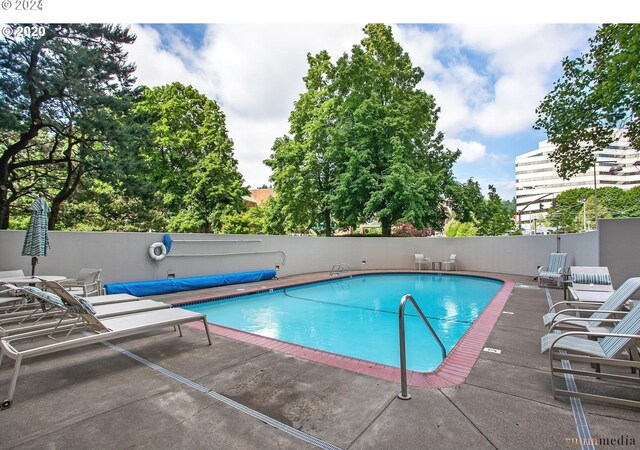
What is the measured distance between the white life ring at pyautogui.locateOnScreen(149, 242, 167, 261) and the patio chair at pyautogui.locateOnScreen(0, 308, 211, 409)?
179 inches

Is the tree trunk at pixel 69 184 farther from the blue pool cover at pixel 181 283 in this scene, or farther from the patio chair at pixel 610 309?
the patio chair at pixel 610 309

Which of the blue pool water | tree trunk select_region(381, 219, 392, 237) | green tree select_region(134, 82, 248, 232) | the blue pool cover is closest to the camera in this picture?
the blue pool water

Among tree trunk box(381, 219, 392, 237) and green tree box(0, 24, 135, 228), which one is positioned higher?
green tree box(0, 24, 135, 228)

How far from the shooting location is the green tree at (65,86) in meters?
8.65

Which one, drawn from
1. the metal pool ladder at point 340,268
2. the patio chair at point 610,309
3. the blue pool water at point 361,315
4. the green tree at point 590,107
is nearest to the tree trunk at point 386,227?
the metal pool ladder at point 340,268

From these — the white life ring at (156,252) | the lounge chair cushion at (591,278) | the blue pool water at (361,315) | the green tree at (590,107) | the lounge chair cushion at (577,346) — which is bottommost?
the blue pool water at (361,315)

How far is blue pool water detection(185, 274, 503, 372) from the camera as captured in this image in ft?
19.1

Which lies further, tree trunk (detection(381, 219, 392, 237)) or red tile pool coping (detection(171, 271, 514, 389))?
tree trunk (detection(381, 219, 392, 237))

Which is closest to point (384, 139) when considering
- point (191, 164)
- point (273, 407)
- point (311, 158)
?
point (311, 158)

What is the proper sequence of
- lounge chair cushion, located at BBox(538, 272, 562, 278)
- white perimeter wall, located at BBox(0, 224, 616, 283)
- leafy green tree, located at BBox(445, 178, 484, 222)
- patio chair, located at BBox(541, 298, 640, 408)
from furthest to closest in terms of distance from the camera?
1. leafy green tree, located at BBox(445, 178, 484, 222)
2. lounge chair cushion, located at BBox(538, 272, 562, 278)
3. white perimeter wall, located at BBox(0, 224, 616, 283)
4. patio chair, located at BBox(541, 298, 640, 408)

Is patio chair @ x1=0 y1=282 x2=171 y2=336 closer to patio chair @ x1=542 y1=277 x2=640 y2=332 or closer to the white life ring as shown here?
the white life ring

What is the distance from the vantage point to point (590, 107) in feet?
33.0

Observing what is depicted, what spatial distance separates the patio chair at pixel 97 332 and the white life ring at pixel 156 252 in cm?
456

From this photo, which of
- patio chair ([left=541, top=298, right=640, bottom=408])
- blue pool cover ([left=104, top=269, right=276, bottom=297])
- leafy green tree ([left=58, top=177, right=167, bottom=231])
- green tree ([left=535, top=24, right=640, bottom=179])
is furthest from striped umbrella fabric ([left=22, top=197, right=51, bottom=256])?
green tree ([left=535, top=24, right=640, bottom=179])
